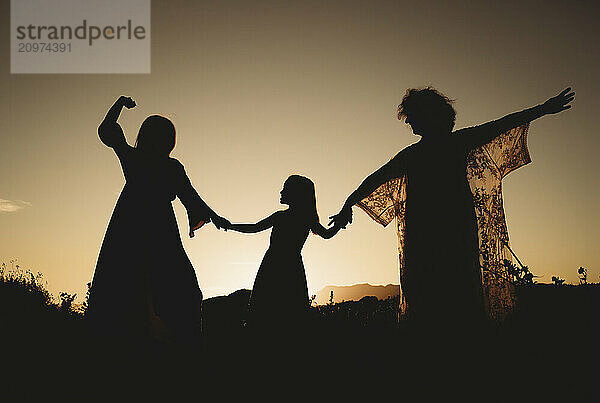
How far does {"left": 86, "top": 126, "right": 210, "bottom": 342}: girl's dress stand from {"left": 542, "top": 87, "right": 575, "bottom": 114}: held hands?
429 cm

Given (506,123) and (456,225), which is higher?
(506,123)

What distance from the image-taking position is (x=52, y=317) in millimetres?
10219

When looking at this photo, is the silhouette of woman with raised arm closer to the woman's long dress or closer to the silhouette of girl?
the silhouette of girl

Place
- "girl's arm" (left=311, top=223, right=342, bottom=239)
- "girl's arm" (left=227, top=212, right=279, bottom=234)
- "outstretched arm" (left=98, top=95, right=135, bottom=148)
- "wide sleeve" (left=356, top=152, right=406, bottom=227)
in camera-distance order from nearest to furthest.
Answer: "outstretched arm" (left=98, top=95, right=135, bottom=148), "wide sleeve" (left=356, top=152, right=406, bottom=227), "girl's arm" (left=311, top=223, right=342, bottom=239), "girl's arm" (left=227, top=212, right=279, bottom=234)

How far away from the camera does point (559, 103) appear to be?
18.6 feet

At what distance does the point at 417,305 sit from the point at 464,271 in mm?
615

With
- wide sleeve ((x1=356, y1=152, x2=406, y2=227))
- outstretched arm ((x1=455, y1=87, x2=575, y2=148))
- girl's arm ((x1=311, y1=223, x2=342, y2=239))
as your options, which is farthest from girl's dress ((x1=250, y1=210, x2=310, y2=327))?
outstretched arm ((x1=455, y1=87, x2=575, y2=148))

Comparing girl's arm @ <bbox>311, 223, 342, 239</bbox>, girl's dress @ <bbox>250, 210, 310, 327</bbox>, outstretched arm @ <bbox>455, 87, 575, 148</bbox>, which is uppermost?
outstretched arm @ <bbox>455, 87, 575, 148</bbox>

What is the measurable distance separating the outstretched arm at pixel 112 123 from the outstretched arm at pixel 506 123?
3.54m

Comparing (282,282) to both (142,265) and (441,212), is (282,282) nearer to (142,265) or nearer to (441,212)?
(142,265)

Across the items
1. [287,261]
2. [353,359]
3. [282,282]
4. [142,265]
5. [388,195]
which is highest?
[388,195]

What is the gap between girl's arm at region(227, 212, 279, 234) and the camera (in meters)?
7.43

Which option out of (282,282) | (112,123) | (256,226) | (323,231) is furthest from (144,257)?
(323,231)

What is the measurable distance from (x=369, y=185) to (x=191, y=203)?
2.26 m
